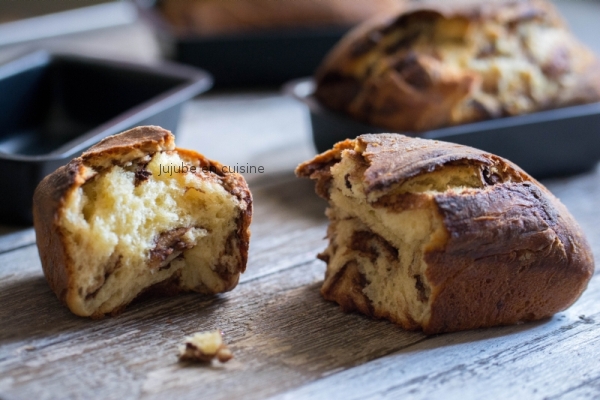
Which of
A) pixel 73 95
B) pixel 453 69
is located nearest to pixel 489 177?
pixel 453 69

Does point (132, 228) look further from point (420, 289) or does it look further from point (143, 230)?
point (420, 289)

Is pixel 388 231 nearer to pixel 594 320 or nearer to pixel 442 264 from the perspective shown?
pixel 442 264

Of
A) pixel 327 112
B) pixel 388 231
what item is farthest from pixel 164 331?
pixel 327 112

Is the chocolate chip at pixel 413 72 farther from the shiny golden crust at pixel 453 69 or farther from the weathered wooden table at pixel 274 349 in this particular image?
the weathered wooden table at pixel 274 349

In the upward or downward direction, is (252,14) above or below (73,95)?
above

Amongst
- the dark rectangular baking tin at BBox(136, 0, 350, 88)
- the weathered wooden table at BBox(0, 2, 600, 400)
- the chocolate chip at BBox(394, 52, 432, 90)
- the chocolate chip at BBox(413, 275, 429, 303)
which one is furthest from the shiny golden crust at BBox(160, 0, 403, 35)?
the chocolate chip at BBox(413, 275, 429, 303)

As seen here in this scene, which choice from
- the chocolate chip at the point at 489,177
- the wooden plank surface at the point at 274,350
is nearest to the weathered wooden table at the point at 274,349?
the wooden plank surface at the point at 274,350
